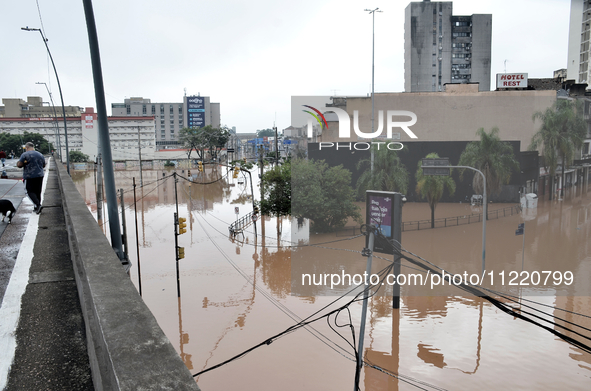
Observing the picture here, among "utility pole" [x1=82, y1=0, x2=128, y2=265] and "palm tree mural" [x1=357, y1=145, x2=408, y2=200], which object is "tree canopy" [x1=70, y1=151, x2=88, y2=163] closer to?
"palm tree mural" [x1=357, y1=145, x2=408, y2=200]

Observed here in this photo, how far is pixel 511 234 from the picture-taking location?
30.8 m

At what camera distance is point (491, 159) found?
123 feet

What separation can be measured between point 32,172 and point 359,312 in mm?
12813

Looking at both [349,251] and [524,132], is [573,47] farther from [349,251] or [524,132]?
[349,251]

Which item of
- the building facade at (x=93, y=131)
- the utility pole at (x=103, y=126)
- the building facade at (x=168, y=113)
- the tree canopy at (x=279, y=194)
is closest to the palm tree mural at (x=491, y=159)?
the tree canopy at (x=279, y=194)

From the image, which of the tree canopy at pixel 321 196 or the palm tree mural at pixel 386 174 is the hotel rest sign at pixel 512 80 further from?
the tree canopy at pixel 321 196

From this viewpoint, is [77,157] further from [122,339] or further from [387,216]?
[122,339]

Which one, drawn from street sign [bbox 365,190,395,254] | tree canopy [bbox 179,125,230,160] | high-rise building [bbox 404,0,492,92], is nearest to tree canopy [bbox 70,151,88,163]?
tree canopy [bbox 179,125,230,160]

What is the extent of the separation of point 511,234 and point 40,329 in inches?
1277

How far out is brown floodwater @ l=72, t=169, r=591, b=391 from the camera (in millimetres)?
13039

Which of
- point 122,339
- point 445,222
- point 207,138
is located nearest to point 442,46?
point 207,138

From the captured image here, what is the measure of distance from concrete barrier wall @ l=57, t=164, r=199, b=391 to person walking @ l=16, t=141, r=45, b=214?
5.61 meters

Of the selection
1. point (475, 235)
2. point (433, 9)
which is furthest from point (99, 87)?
point (433, 9)

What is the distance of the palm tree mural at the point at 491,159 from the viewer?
3766cm
